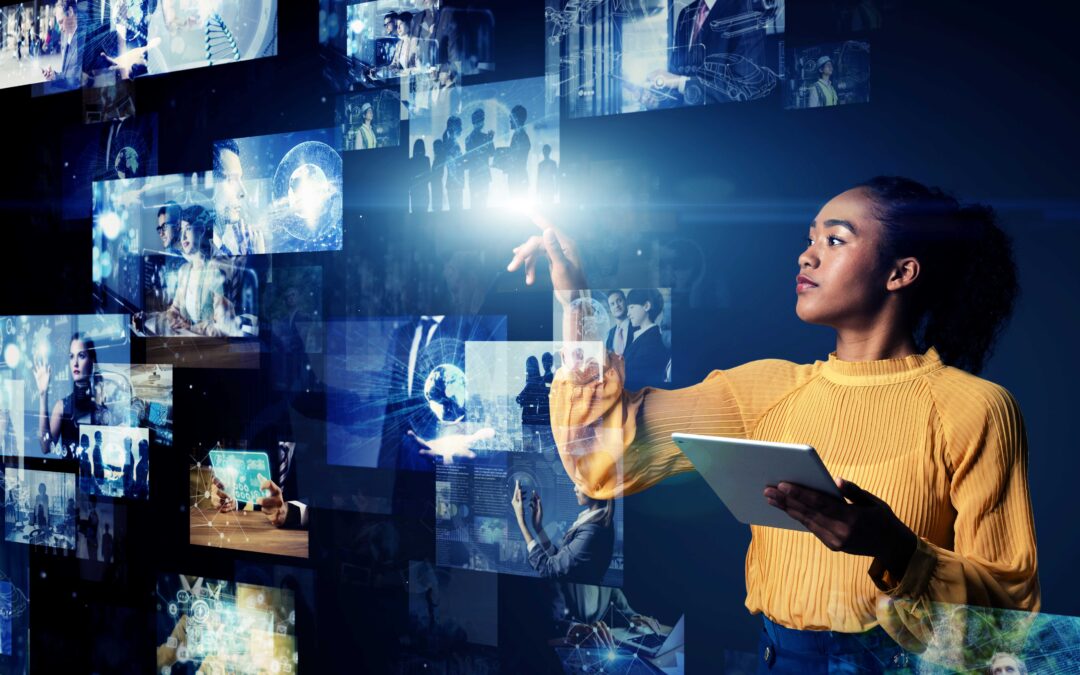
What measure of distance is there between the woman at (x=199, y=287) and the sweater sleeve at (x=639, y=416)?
0.91 m

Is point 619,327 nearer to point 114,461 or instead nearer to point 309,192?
point 309,192

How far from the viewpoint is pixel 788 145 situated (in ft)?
5.70

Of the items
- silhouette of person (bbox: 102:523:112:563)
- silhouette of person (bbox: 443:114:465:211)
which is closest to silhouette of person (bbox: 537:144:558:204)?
silhouette of person (bbox: 443:114:465:211)

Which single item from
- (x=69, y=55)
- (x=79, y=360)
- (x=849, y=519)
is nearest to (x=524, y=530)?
(x=849, y=519)

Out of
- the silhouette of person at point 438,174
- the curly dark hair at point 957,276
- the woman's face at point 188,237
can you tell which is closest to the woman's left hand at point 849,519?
the curly dark hair at point 957,276

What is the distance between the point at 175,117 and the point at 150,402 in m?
0.74

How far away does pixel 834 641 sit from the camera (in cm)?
154

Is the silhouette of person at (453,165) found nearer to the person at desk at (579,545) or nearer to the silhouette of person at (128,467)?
the person at desk at (579,545)

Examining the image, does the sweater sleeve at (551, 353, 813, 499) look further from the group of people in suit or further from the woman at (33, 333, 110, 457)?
the woman at (33, 333, 110, 457)

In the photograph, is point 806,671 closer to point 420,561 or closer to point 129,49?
point 420,561

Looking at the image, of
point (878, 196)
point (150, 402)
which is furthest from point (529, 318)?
point (150, 402)

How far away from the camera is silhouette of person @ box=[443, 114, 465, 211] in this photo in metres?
2.02

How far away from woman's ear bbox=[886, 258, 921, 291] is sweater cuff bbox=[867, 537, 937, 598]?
0.42 m

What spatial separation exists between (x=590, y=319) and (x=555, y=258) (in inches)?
6.2
